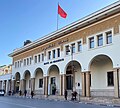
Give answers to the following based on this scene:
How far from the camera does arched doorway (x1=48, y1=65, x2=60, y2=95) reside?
40.9m

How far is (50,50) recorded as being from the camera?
4028cm

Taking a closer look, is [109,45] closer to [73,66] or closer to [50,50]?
[73,66]

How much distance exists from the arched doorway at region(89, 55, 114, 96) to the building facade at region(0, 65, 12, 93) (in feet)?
102

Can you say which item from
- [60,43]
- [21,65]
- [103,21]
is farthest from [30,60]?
[103,21]

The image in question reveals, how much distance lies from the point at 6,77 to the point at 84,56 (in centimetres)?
3570

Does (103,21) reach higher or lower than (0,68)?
higher

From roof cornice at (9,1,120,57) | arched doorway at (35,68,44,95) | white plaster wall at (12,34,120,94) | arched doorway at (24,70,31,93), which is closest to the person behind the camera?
white plaster wall at (12,34,120,94)

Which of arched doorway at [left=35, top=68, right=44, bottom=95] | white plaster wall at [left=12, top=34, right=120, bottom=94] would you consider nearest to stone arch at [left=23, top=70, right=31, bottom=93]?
arched doorway at [left=35, top=68, right=44, bottom=95]

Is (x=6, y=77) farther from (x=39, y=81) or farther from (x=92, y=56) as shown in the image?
(x=92, y=56)

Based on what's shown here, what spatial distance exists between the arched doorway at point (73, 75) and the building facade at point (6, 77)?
82.3 feet

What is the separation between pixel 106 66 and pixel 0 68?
153ft

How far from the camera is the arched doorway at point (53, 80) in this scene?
40.9 meters

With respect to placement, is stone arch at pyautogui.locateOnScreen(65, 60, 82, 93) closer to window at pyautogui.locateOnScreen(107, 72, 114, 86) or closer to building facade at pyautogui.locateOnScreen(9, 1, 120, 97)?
building facade at pyautogui.locateOnScreen(9, 1, 120, 97)

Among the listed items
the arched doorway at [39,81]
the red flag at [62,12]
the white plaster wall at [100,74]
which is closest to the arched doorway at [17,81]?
the arched doorway at [39,81]
